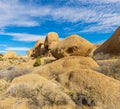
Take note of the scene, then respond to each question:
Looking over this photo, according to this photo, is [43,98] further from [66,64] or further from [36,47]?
[36,47]

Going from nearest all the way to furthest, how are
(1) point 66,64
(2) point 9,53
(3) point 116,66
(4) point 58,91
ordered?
(4) point 58,91 < (3) point 116,66 < (1) point 66,64 < (2) point 9,53

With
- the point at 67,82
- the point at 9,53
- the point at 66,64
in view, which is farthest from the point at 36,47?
the point at 67,82

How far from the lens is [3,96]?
1084 centimetres

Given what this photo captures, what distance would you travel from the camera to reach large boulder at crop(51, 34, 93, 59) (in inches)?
967

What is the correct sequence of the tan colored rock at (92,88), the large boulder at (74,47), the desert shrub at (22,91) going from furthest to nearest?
the large boulder at (74,47)
the desert shrub at (22,91)
the tan colored rock at (92,88)

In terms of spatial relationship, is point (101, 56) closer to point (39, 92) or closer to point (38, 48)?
point (39, 92)

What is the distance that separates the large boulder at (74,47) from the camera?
2456cm

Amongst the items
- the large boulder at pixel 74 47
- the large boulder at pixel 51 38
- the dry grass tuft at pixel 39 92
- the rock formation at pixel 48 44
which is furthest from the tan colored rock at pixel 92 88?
the large boulder at pixel 51 38

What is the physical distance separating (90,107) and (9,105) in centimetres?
312

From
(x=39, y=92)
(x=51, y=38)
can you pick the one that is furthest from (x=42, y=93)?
(x=51, y=38)

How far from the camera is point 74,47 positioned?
A: 24.5 m

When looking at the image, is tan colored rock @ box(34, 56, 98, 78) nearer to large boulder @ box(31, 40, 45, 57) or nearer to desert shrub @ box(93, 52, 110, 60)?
desert shrub @ box(93, 52, 110, 60)

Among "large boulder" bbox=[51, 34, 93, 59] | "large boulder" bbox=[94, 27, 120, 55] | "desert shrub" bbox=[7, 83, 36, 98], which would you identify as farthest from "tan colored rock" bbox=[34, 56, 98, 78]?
"large boulder" bbox=[51, 34, 93, 59]

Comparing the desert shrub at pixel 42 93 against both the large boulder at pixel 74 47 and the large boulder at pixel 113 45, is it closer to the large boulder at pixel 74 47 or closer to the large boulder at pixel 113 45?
the large boulder at pixel 113 45
